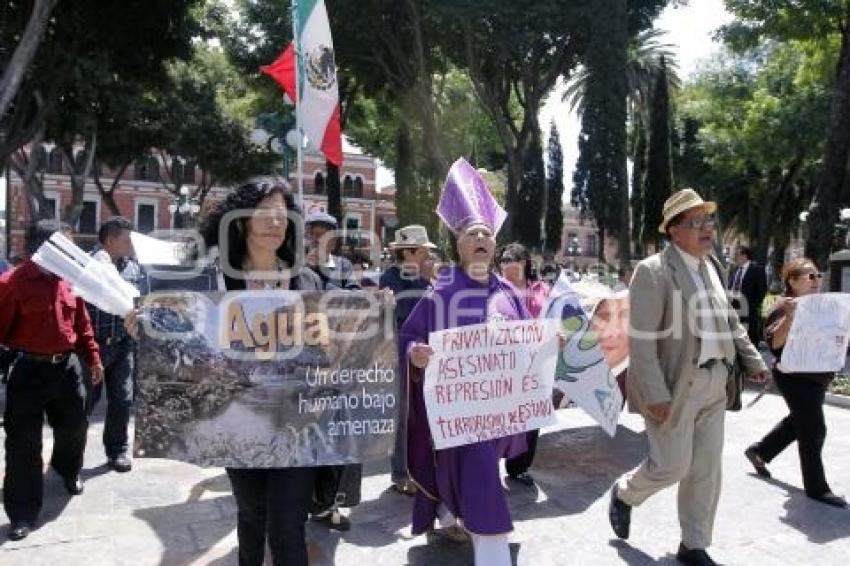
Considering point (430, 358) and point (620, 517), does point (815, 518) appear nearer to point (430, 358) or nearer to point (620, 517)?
point (620, 517)

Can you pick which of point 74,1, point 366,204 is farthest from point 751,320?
point 366,204

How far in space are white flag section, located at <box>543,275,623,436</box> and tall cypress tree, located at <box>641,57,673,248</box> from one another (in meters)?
30.7

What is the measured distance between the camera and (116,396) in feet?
20.2

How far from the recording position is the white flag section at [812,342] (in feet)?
17.3

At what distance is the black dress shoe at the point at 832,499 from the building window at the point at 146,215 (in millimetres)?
59004

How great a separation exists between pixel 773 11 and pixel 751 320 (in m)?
7.56

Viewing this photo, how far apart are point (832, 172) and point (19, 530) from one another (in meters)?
14.0

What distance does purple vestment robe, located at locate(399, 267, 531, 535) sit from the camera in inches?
Answer: 147

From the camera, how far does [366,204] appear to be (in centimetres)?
6744

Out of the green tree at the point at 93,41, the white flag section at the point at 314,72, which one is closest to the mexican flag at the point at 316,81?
the white flag section at the point at 314,72

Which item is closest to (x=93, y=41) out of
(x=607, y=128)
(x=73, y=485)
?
(x=73, y=485)

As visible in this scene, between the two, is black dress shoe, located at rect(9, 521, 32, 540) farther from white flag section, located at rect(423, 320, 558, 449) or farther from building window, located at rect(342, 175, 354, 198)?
building window, located at rect(342, 175, 354, 198)

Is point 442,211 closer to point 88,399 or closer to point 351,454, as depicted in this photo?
point 351,454

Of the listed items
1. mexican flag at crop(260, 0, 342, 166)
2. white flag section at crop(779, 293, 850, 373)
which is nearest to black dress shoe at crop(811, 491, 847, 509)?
white flag section at crop(779, 293, 850, 373)
